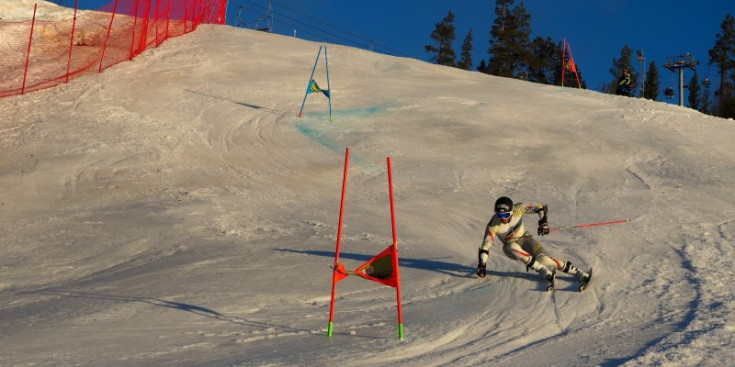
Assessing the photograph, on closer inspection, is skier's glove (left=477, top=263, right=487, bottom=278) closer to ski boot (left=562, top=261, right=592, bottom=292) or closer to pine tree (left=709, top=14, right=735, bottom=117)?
ski boot (left=562, top=261, right=592, bottom=292)

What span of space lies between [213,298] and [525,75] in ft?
194

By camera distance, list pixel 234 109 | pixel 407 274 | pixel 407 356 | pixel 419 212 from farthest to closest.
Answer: pixel 234 109 < pixel 419 212 < pixel 407 274 < pixel 407 356

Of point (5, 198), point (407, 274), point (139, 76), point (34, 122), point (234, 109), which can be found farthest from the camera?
point (139, 76)

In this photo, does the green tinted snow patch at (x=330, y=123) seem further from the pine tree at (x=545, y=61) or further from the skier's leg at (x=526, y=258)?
the pine tree at (x=545, y=61)

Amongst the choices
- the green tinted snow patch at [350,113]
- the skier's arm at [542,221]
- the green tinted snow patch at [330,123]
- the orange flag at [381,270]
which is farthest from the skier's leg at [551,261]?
the green tinted snow patch at [350,113]

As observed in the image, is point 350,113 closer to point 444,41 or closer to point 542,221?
point 542,221

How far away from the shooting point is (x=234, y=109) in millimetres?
19750

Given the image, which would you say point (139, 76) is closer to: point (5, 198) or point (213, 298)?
point (5, 198)

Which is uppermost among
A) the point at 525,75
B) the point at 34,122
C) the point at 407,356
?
the point at 525,75

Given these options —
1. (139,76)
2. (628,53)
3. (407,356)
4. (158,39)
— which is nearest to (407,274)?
(407,356)

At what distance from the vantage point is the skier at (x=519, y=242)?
875cm

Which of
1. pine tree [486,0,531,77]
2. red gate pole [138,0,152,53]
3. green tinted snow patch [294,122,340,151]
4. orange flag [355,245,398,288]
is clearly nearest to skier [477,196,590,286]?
orange flag [355,245,398,288]

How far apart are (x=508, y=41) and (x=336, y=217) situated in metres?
51.5

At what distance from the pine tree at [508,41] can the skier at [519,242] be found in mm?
52441
